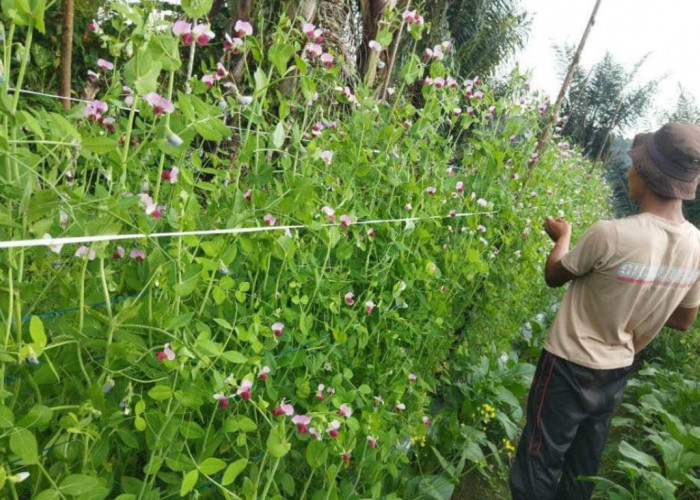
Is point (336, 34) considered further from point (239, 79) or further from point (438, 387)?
point (438, 387)

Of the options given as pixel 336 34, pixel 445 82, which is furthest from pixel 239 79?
pixel 445 82

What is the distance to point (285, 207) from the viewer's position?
4.74ft

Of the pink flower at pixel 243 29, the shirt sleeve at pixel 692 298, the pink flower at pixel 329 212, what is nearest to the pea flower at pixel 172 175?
the pink flower at pixel 243 29

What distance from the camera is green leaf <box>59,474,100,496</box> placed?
0.99 meters

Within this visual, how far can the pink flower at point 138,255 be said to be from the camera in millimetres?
1196

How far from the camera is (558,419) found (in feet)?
7.47

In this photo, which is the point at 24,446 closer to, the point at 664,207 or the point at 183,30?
the point at 183,30

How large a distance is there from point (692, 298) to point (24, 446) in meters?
2.28

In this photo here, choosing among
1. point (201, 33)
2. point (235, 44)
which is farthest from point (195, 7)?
point (235, 44)

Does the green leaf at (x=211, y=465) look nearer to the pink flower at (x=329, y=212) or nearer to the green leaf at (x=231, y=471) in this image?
the green leaf at (x=231, y=471)

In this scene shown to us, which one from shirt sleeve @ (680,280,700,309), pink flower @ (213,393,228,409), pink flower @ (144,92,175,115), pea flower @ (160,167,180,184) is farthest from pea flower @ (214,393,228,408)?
shirt sleeve @ (680,280,700,309)

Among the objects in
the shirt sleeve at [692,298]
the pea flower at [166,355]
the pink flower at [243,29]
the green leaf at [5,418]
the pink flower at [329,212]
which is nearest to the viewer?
the green leaf at [5,418]

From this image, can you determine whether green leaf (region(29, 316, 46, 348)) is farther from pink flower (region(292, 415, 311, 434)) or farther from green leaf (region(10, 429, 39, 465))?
pink flower (region(292, 415, 311, 434))

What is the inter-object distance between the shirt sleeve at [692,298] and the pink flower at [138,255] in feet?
6.56
